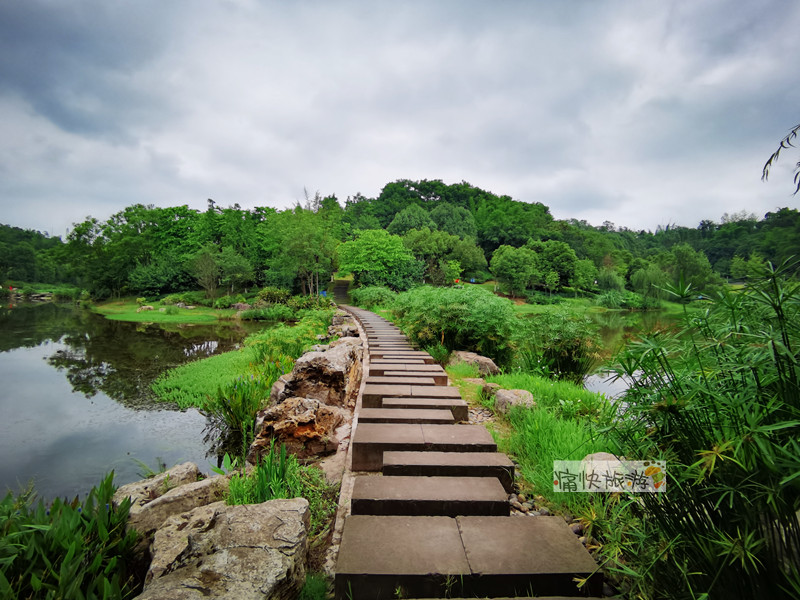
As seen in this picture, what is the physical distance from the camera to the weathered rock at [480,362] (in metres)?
6.61

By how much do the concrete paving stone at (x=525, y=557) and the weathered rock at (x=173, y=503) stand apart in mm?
2185

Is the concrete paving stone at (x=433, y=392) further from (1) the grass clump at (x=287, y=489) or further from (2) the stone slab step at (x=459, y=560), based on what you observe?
(2) the stone slab step at (x=459, y=560)

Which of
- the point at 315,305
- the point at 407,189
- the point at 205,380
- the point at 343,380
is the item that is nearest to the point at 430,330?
the point at 343,380

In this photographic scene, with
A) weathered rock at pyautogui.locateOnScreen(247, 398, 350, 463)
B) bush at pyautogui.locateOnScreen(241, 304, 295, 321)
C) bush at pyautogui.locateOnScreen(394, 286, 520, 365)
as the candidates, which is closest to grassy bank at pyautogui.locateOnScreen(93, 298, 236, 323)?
bush at pyautogui.locateOnScreen(241, 304, 295, 321)

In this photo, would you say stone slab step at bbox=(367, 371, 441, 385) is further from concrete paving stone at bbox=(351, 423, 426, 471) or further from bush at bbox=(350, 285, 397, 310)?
bush at bbox=(350, 285, 397, 310)

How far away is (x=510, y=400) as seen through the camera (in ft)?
14.1

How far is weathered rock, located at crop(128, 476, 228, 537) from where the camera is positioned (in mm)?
2650

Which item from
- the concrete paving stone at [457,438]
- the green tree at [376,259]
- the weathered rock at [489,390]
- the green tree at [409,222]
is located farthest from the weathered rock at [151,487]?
the green tree at [409,222]

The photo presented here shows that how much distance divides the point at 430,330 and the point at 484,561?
6.09 meters

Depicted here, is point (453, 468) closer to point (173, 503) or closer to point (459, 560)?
point (459, 560)

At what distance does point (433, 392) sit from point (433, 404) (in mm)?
383

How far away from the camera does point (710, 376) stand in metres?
1.31

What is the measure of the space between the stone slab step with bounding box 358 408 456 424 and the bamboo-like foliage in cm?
211

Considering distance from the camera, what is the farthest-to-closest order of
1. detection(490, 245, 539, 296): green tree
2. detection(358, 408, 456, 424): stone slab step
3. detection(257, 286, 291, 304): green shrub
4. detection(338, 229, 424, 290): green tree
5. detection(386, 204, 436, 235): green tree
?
detection(386, 204, 436, 235): green tree, detection(490, 245, 539, 296): green tree, detection(338, 229, 424, 290): green tree, detection(257, 286, 291, 304): green shrub, detection(358, 408, 456, 424): stone slab step
